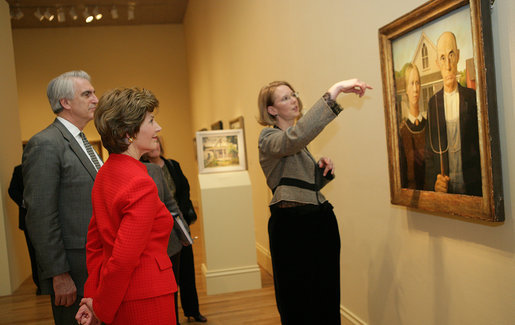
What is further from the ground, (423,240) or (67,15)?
(67,15)

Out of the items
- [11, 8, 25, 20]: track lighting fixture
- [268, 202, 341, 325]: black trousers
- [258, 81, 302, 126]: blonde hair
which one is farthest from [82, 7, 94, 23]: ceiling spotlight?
[268, 202, 341, 325]: black trousers

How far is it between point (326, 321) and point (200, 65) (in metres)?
9.97

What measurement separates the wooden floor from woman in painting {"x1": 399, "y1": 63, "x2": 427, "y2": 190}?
2.54 metres

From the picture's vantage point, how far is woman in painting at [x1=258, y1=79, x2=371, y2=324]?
9.45 feet

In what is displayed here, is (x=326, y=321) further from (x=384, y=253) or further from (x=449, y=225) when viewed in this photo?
(x=449, y=225)

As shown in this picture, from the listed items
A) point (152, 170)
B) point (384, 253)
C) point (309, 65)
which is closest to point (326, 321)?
point (384, 253)

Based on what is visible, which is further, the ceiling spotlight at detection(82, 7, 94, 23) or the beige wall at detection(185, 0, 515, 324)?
the ceiling spotlight at detection(82, 7, 94, 23)

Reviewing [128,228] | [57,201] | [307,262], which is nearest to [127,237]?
[128,228]

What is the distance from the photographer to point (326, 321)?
2969mm

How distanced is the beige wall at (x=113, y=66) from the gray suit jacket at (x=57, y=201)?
12.4 m

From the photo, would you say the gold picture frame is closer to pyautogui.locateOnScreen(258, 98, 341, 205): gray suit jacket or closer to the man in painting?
the man in painting

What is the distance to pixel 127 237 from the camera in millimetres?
1798

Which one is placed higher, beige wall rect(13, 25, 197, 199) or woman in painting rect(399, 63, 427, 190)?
beige wall rect(13, 25, 197, 199)

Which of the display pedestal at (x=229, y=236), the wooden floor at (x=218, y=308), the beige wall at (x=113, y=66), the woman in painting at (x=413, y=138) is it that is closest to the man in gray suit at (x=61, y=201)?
the woman in painting at (x=413, y=138)
